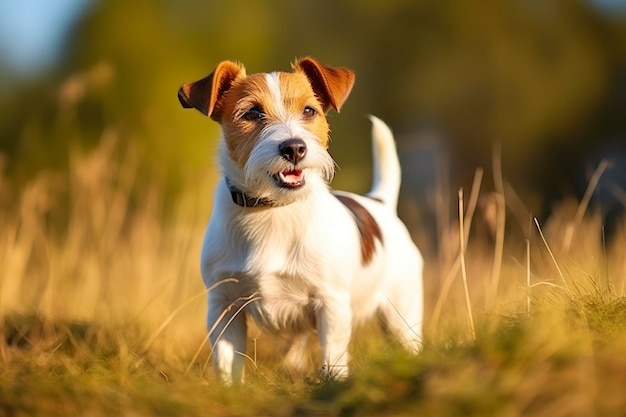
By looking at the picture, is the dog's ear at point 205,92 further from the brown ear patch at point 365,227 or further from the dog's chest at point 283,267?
the brown ear patch at point 365,227

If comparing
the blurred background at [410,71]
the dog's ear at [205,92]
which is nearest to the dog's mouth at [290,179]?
the dog's ear at [205,92]

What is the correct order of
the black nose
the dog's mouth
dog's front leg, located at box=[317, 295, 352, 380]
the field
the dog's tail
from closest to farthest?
the field, the black nose, the dog's mouth, dog's front leg, located at box=[317, 295, 352, 380], the dog's tail

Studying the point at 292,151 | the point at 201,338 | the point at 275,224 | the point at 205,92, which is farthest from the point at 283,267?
the point at 201,338

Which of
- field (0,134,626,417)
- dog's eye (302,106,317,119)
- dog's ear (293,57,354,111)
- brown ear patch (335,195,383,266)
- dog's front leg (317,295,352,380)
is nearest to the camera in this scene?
field (0,134,626,417)

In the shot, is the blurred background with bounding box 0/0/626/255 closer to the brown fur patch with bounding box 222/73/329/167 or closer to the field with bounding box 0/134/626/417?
the field with bounding box 0/134/626/417

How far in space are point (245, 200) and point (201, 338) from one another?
144 cm

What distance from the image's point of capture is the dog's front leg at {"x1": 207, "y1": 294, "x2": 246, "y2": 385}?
3744mm

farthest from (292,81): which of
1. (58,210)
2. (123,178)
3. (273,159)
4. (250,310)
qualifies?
(58,210)

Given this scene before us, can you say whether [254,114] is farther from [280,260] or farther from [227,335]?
[227,335]

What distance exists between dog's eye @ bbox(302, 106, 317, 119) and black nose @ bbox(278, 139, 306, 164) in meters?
0.36

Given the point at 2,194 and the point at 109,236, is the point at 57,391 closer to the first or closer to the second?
the point at 109,236

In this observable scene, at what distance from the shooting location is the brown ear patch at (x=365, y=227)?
4.15 metres

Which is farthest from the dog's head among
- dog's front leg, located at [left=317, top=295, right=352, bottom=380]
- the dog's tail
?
the dog's tail

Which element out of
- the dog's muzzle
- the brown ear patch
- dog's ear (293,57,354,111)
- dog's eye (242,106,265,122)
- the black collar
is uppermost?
dog's ear (293,57,354,111)
